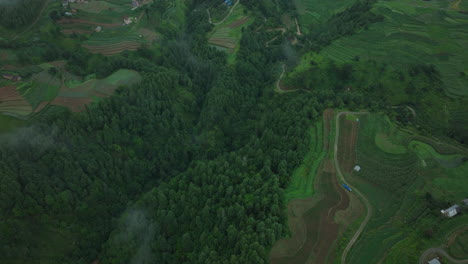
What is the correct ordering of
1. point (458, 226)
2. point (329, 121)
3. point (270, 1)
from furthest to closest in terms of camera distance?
point (270, 1)
point (329, 121)
point (458, 226)

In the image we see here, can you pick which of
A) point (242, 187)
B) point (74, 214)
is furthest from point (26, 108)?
point (242, 187)

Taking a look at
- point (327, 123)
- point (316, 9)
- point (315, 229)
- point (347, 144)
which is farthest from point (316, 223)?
point (316, 9)

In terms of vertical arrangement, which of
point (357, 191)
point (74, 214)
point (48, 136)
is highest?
point (48, 136)

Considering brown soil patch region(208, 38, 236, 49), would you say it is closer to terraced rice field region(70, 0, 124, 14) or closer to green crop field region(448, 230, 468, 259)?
terraced rice field region(70, 0, 124, 14)

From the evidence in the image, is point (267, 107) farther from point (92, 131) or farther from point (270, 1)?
point (270, 1)

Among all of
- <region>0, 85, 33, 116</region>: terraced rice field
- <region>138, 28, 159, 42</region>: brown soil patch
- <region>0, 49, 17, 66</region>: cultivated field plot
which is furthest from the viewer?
<region>138, 28, 159, 42</region>: brown soil patch

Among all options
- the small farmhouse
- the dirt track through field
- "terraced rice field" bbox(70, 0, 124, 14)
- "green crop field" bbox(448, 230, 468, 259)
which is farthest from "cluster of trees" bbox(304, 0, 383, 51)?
"terraced rice field" bbox(70, 0, 124, 14)
